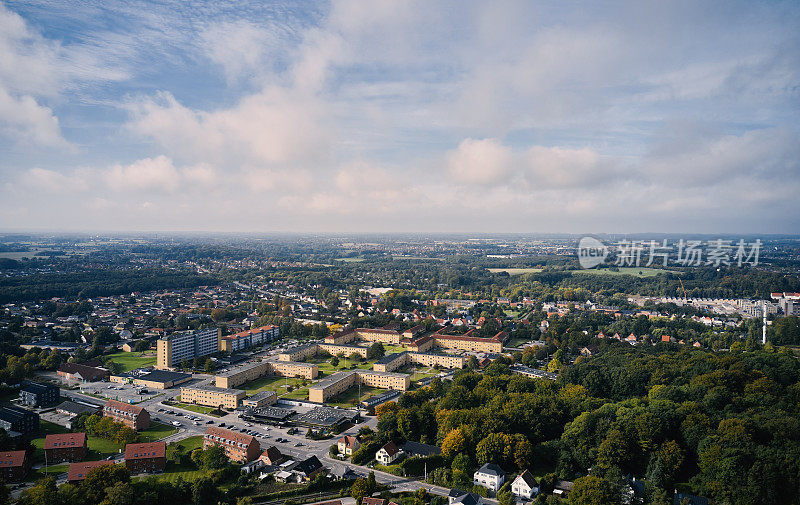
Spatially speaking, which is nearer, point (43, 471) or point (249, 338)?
point (43, 471)

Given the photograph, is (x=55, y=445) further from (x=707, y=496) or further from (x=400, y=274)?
(x=400, y=274)

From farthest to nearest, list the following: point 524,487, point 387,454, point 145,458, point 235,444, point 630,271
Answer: point 630,271 < point 235,444 < point 387,454 < point 145,458 < point 524,487

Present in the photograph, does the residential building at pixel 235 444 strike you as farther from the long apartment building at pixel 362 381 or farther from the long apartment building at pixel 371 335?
the long apartment building at pixel 371 335

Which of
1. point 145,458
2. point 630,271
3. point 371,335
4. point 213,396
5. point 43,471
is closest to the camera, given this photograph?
point 43,471

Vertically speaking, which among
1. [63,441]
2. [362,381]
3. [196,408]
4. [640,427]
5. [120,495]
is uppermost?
[640,427]

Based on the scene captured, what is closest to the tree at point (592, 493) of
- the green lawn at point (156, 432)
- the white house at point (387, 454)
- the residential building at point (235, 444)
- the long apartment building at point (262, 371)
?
the white house at point (387, 454)

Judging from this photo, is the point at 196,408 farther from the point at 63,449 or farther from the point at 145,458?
the point at 145,458

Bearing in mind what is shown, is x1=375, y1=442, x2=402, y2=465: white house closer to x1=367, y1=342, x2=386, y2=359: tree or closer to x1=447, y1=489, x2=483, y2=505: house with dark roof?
x1=447, y1=489, x2=483, y2=505: house with dark roof

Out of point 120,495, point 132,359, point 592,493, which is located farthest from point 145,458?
point 132,359
